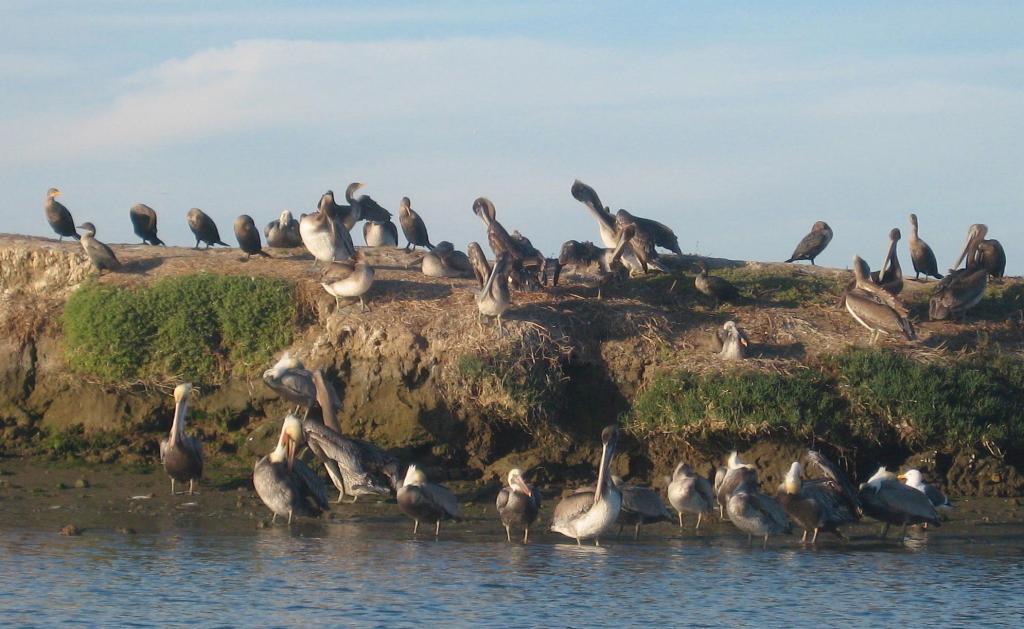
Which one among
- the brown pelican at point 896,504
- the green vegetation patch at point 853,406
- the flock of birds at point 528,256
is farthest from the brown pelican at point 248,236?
the brown pelican at point 896,504

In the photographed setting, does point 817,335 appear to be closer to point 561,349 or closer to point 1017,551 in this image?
point 561,349

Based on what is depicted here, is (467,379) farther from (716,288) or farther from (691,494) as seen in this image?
(716,288)

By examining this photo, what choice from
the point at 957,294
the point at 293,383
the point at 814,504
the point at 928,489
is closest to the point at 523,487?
the point at 814,504

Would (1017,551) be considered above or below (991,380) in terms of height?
below

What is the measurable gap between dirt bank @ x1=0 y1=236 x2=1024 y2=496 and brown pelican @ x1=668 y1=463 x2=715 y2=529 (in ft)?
5.40

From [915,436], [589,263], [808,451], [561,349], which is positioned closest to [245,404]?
[561,349]

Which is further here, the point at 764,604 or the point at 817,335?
the point at 817,335

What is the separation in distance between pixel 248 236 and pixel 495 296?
12.6 ft

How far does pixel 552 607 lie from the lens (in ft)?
34.8

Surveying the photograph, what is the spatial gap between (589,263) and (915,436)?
462 centimetres

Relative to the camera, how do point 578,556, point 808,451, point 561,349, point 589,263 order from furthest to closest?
point 589,263
point 561,349
point 808,451
point 578,556

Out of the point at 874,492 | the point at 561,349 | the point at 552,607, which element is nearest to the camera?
the point at 552,607

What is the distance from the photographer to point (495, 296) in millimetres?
15430

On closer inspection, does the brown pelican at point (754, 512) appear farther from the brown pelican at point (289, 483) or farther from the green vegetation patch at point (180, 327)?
the green vegetation patch at point (180, 327)
